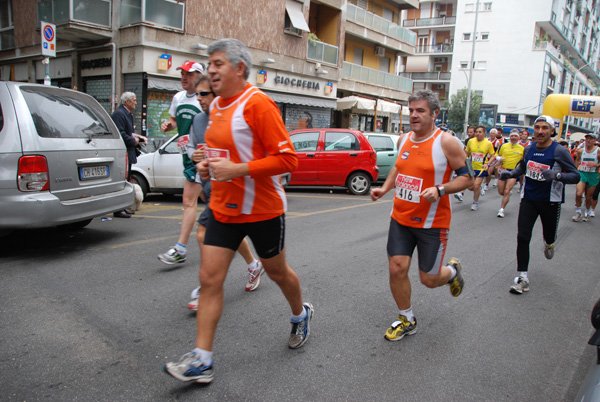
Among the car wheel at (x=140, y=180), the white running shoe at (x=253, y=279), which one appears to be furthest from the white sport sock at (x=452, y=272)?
the car wheel at (x=140, y=180)

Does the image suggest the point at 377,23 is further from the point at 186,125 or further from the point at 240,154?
the point at 240,154

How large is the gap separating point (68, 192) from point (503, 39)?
6081cm

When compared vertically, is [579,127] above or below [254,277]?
above

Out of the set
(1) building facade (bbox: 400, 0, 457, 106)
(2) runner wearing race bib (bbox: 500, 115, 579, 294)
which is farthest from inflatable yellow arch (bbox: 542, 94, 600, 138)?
(1) building facade (bbox: 400, 0, 457, 106)

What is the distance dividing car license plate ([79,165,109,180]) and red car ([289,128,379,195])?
686cm

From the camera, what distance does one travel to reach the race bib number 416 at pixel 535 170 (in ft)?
15.9

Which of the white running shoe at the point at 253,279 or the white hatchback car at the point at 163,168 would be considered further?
the white hatchback car at the point at 163,168

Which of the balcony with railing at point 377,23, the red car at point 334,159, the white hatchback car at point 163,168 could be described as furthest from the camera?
the balcony with railing at point 377,23

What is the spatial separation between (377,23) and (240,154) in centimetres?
2818

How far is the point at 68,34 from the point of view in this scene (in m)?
16.1

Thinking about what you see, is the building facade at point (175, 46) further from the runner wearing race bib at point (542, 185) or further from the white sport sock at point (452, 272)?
the white sport sock at point (452, 272)

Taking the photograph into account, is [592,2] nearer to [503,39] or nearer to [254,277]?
[503,39]

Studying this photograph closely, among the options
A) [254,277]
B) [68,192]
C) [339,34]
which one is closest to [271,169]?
[254,277]

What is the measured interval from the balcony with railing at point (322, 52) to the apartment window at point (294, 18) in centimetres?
125
